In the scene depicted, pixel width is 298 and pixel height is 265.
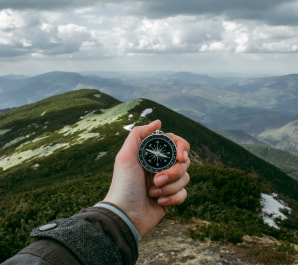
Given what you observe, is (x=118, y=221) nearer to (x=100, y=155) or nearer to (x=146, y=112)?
(x=100, y=155)

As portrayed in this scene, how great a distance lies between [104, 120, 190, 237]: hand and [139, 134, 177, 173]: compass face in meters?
0.16

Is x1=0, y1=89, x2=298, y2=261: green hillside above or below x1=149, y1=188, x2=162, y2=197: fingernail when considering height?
below

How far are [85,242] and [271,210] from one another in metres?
18.7

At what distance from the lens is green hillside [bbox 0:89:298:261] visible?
14.5 metres

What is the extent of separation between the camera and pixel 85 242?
3.29 meters

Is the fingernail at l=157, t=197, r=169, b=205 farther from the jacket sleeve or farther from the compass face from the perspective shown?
the jacket sleeve

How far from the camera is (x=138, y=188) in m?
5.89

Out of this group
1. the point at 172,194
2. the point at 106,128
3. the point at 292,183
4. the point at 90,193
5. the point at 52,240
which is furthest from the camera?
the point at 292,183

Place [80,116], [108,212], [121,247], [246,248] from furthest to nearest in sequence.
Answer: [80,116]
[246,248]
[108,212]
[121,247]

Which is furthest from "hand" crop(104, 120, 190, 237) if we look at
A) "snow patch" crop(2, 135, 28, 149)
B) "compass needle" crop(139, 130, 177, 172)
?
"snow patch" crop(2, 135, 28, 149)

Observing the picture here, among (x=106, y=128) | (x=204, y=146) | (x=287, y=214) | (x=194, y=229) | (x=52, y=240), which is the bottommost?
(x=204, y=146)

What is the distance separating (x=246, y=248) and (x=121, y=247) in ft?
25.5

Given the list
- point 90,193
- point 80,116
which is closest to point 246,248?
point 90,193

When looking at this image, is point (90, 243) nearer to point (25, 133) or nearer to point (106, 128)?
point (106, 128)
